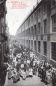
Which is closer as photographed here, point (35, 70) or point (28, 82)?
point (28, 82)

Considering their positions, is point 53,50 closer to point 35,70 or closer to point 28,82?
point 35,70

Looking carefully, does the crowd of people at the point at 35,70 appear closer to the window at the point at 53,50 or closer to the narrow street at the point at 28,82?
the narrow street at the point at 28,82

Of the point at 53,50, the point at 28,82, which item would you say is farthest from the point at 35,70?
the point at 53,50

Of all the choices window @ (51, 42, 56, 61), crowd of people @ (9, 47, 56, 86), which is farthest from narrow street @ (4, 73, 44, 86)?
window @ (51, 42, 56, 61)

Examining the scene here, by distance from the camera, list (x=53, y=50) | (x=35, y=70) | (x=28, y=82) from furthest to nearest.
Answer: (x=53, y=50)
(x=35, y=70)
(x=28, y=82)

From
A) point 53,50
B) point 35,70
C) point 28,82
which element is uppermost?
point 53,50

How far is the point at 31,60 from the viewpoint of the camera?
13062 millimetres

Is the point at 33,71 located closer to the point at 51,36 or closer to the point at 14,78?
the point at 14,78

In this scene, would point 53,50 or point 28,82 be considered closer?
point 28,82

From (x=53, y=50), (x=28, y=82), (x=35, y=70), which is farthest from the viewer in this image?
(x=53, y=50)

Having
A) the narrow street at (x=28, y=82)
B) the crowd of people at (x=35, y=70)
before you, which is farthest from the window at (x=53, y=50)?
the narrow street at (x=28, y=82)

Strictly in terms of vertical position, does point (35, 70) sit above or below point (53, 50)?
below

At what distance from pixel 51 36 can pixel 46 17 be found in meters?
2.23

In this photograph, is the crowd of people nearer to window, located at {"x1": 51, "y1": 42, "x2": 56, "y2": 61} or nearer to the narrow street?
the narrow street
